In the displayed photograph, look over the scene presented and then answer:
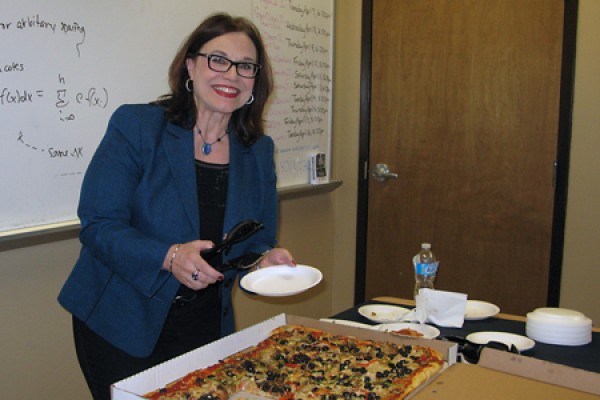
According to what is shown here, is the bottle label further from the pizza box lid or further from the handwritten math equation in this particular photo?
the handwritten math equation

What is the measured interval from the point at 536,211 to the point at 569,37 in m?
0.93

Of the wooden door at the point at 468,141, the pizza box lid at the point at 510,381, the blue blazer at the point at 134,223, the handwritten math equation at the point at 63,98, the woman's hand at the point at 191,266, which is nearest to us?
the pizza box lid at the point at 510,381

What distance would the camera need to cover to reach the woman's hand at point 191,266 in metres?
1.44

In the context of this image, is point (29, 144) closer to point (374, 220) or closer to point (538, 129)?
point (374, 220)

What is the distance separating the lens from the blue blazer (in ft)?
5.05

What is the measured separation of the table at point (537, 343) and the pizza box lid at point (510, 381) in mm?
310

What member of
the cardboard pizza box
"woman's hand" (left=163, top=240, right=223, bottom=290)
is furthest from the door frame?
"woman's hand" (left=163, top=240, right=223, bottom=290)

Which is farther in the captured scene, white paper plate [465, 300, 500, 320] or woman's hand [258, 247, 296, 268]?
white paper plate [465, 300, 500, 320]

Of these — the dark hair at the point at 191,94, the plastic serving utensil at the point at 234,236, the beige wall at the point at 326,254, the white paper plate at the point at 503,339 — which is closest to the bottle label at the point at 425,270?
the white paper plate at the point at 503,339

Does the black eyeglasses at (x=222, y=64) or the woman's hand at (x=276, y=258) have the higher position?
the black eyeglasses at (x=222, y=64)

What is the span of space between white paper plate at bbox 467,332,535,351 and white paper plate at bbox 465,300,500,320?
0.16 meters

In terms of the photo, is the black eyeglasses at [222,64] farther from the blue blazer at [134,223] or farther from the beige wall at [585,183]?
the beige wall at [585,183]

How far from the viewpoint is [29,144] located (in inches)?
82.8

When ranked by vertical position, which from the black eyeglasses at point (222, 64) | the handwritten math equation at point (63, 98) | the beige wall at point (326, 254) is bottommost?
the beige wall at point (326, 254)
